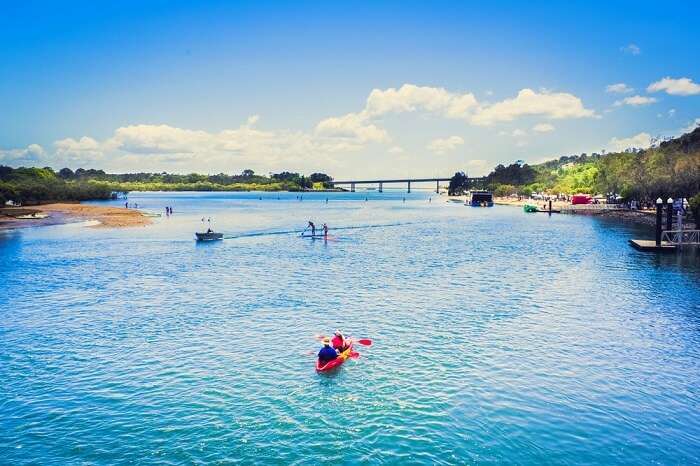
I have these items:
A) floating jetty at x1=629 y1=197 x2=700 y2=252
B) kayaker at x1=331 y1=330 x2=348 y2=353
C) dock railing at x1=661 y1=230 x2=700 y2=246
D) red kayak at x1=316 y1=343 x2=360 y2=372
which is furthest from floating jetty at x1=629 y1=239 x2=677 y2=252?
kayaker at x1=331 y1=330 x2=348 y2=353

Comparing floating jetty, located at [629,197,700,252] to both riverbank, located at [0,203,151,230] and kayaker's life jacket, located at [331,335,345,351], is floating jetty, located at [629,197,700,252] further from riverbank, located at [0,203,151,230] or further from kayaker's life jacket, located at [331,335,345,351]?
riverbank, located at [0,203,151,230]

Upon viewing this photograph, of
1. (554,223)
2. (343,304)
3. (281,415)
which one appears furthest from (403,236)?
(281,415)

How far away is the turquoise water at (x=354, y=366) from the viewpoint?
63.5 ft

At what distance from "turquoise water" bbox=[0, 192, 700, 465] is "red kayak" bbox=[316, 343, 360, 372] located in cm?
46

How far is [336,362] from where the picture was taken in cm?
2670

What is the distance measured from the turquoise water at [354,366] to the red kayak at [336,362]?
0.46 meters

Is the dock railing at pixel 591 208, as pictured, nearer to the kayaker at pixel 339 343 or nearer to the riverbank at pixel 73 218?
the riverbank at pixel 73 218

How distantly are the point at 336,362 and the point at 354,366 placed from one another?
1072 mm

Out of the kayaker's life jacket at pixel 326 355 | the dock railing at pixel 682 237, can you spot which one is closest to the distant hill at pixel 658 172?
the dock railing at pixel 682 237

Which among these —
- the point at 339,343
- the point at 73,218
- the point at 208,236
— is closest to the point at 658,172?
the point at 208,236

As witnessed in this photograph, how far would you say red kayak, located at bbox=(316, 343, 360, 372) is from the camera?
85.8ft

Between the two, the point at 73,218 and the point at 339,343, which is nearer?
the point at 339,343

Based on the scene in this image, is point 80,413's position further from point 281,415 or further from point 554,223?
point 554,223

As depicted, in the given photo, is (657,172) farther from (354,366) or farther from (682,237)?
(354,366)
